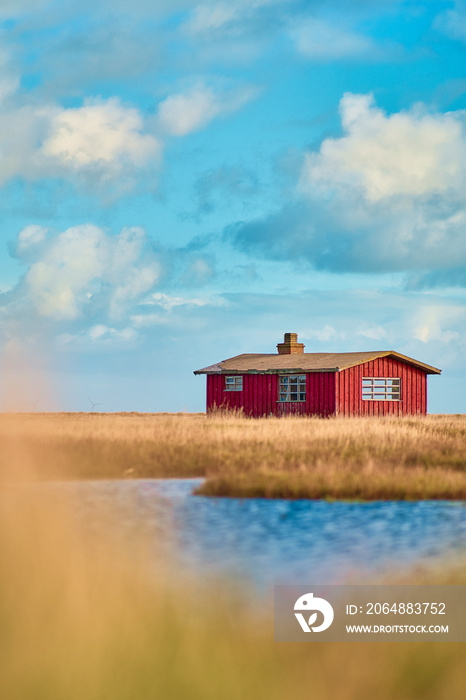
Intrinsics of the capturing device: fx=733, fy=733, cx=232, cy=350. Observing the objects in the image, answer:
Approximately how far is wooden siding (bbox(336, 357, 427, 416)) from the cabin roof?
0.41 m

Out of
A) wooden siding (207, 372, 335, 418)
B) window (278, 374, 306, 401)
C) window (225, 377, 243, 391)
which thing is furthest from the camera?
window (225, 377, 243, 391)

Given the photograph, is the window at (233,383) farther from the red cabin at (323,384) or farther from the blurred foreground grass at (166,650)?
the blurred foreground grass at (166,650)

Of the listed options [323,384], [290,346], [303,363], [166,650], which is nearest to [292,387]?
[303,363]

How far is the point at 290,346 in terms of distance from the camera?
140 ft

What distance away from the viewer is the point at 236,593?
21.9 feet

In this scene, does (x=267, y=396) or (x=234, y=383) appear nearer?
(x=267, y=396)

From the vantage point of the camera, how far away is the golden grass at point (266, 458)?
43.1 ft

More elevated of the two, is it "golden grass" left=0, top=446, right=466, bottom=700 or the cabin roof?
the cabin roof

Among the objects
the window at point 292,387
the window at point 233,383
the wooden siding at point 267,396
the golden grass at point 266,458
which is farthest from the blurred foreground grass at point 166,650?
the window at point 233,383

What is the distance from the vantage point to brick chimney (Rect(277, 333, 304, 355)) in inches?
1677

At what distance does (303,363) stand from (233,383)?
4258 mm

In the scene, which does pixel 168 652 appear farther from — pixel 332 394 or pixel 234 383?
pixel 234 383

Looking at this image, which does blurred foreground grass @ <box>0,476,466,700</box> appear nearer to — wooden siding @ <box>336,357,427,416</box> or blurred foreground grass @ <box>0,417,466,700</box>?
blurred foreground grass @ <box>0,417,466,700</box>

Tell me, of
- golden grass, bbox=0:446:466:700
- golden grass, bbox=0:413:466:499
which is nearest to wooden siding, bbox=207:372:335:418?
golden grass, bbox=0:413:466:499
